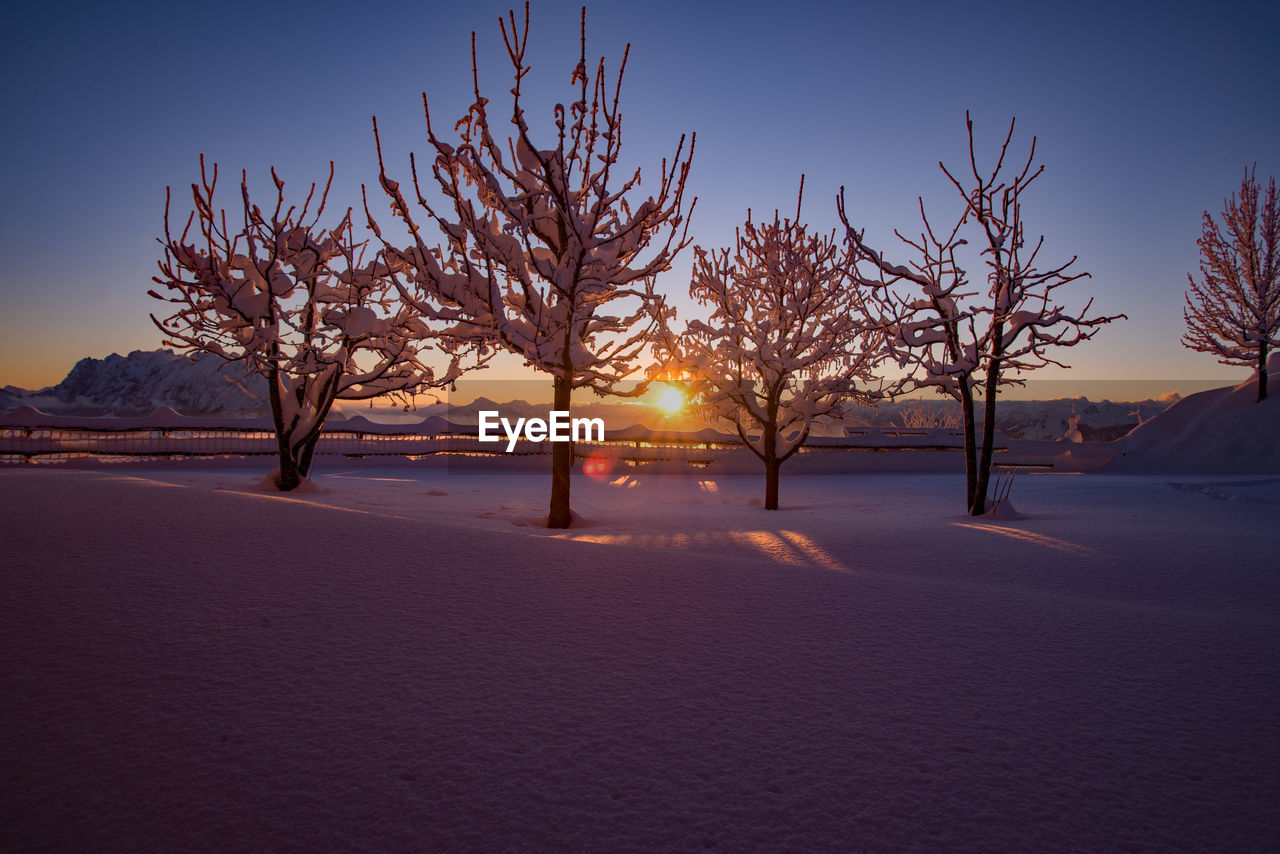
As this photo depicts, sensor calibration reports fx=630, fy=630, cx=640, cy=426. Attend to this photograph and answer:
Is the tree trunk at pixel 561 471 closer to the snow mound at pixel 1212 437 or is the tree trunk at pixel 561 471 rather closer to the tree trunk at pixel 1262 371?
the snow mound at pixel 1212 437

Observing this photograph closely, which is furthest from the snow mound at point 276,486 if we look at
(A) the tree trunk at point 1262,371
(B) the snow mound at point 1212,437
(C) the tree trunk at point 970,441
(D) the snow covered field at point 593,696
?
(A) the tree trunk at point 1262,371

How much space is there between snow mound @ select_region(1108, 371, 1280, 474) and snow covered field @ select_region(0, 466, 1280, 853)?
21.3 metres

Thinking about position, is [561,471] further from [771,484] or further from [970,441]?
[970,441]

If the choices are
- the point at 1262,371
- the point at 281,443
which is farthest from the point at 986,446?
the point at 1262,371

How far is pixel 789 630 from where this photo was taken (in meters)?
3.71

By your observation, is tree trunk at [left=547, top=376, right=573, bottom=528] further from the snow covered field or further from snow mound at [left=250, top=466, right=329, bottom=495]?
snow mound at [left=250, top=466, right=329, bottom=495]

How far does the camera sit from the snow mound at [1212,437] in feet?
69.0

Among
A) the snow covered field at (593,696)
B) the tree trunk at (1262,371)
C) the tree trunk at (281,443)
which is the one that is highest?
the tree trunk at (1262,371)

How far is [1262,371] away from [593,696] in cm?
3059

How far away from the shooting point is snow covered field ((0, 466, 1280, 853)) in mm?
1955

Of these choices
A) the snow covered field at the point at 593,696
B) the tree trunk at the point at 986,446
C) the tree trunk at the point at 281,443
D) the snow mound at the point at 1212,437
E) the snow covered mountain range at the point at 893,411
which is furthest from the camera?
the snow covered mountain range at the point at 893,411

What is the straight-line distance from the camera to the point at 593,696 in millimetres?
2789

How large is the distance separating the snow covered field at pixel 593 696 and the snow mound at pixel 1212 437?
2135cm

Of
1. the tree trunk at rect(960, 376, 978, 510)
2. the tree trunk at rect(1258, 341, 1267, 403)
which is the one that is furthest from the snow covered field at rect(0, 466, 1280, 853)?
the tree trunk at rect(1258, 341, 1267, 403)
